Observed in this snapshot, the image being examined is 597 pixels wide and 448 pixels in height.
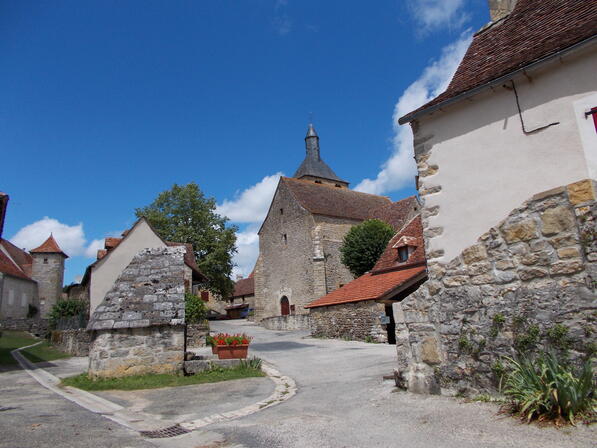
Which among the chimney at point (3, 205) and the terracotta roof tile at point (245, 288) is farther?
the terracotta roof tile at point (245, 288)

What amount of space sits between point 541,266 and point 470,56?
4145mm

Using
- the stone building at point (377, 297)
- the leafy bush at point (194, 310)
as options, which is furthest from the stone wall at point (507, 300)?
the leafy bush at point (194, 310)

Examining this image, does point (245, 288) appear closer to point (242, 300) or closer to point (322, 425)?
point (242, 300)

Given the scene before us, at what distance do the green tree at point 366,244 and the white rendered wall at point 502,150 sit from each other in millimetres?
23903

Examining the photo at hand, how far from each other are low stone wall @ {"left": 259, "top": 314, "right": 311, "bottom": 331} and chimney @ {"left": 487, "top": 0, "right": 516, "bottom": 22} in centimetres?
2037

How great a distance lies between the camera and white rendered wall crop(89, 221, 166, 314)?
19250mm

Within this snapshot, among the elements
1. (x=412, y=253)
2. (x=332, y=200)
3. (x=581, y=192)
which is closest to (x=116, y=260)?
(x=412, y=253)

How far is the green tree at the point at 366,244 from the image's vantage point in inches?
1202

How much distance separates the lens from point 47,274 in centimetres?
4472

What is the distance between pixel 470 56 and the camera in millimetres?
7613

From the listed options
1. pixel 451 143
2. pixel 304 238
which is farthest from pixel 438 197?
pixel 304 238

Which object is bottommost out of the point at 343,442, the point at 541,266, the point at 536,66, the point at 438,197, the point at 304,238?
the point at 343,442

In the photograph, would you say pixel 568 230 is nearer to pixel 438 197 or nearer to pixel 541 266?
pixel 541 266

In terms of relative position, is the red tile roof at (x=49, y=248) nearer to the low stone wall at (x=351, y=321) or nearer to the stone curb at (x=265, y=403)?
the low stone wall at (x=351, y=321)
